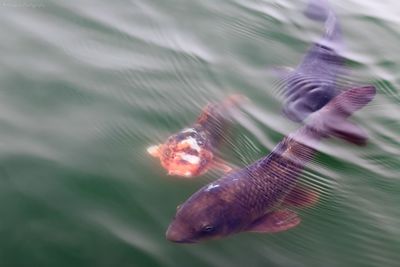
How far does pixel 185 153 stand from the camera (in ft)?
14.4

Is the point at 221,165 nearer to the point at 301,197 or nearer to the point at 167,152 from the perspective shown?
the point at 167,152

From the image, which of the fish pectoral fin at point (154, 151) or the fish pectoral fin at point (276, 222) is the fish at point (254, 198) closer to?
the fish pectoral fin at point (276, 222)

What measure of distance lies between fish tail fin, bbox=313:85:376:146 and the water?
11 centimetres

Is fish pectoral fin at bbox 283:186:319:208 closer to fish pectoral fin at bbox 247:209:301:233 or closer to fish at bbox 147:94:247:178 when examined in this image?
fish pectoral fin at bbox 247:209:301:233

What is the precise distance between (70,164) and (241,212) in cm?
133

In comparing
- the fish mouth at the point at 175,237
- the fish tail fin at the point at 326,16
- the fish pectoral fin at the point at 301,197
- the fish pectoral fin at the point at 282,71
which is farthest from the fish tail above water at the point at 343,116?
the fish mouth at the point at 175,237

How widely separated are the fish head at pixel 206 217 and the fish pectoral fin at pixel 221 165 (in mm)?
302

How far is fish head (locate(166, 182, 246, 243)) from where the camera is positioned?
353 cm

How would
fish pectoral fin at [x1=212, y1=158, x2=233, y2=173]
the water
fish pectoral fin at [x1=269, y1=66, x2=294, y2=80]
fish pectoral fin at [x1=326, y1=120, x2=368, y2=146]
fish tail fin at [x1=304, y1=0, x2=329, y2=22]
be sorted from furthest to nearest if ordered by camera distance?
1. fish tail fin at [x1=304, y1=0, x2=329, y2=22]
2. fish pectoral fin at [x1=269, y1=66, x2=294, y2=80]
3. fish pectoral fin at [x1=326, y1=120, x2=368, y2=146]
4. fish pectoral fin at [x1=212, y1=158, x2=233, y2=173]
5. the water

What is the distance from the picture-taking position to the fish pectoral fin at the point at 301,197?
4105 millimetres

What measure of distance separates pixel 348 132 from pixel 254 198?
147 cm

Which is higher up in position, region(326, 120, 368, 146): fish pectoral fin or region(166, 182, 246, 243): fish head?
region(326, 120, 368, 146): fish pectoral fin

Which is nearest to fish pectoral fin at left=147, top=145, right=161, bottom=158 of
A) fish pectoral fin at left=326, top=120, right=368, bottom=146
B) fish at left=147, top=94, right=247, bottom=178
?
fish at left=147, top=94, right=247, bottom=178

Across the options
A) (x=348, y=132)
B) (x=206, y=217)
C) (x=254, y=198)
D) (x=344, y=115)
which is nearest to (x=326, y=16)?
(x=344, y=115)
